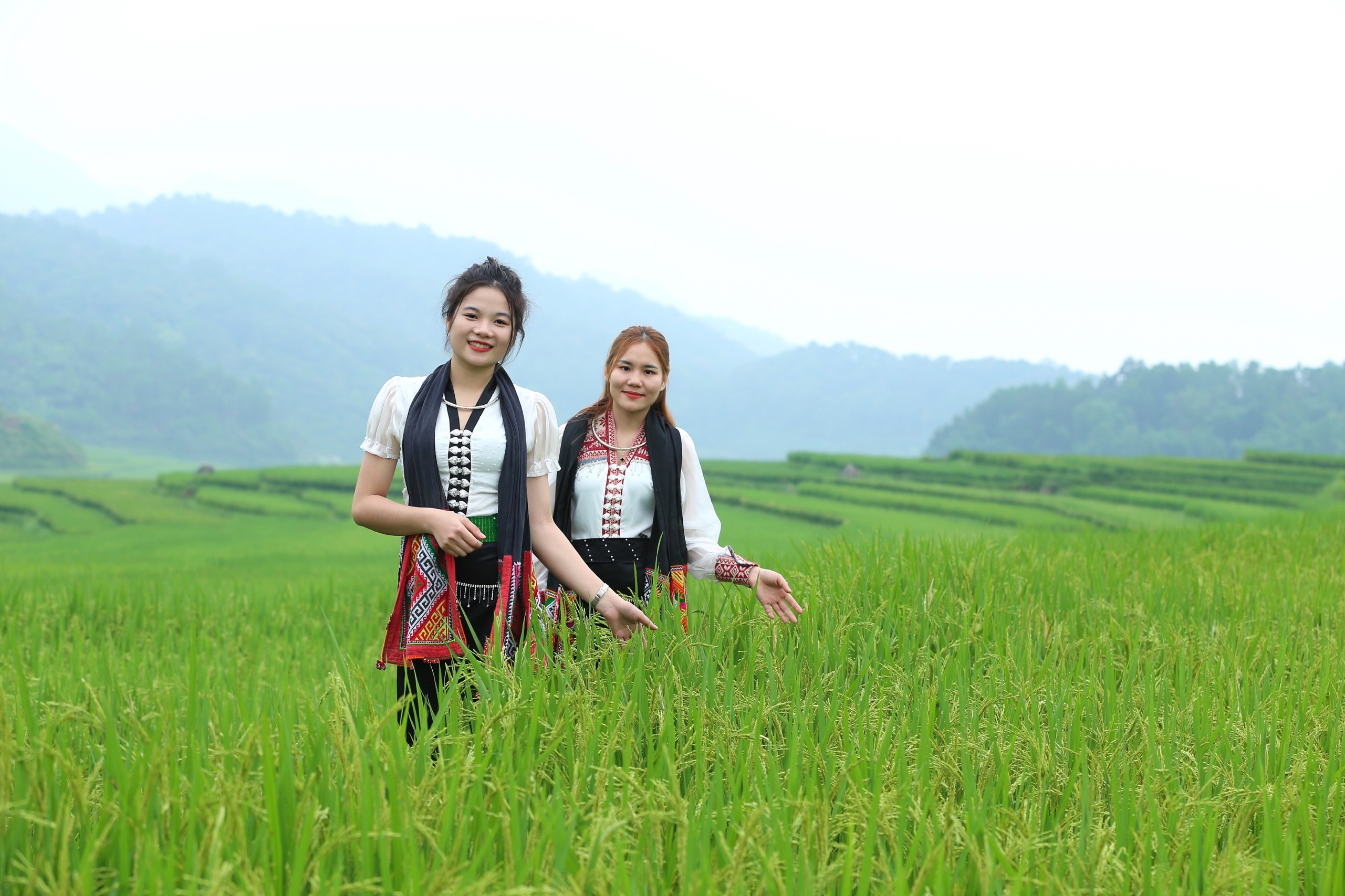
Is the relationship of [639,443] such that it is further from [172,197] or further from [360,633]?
[172,197]

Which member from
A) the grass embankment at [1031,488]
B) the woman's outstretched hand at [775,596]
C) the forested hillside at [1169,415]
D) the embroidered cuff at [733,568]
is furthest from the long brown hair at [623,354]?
the forested hillside at [1169,415]

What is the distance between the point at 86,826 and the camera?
1.64 meters

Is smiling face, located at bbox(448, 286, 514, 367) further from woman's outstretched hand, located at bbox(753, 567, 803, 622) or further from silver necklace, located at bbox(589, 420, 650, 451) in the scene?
woman's outstretched hand, located at bbox(753, 567, 803, 622)

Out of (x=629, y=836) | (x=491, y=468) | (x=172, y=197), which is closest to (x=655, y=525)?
(x=491, y=468)

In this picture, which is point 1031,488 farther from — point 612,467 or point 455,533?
point 455,533

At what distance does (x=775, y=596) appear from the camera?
9.46ft

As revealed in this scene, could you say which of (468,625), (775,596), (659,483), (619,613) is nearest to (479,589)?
(468,625)

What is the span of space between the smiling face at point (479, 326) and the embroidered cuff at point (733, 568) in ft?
3.24

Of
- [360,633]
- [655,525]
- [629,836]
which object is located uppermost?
[655,525]

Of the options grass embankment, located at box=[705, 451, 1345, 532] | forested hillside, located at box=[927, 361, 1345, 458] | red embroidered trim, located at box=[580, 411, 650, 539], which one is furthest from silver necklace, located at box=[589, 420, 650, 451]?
forested hillside, located at box=[927, 361, 1345, 458]

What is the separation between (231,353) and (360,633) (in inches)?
4673

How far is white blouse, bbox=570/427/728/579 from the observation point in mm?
2963

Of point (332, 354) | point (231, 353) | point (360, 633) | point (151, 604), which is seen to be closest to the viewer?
point (360, 633)

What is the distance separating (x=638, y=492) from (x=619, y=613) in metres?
0.46
